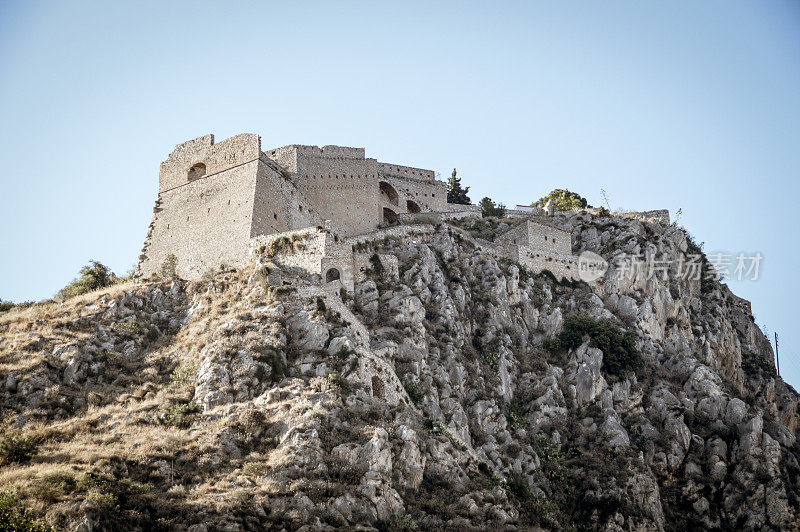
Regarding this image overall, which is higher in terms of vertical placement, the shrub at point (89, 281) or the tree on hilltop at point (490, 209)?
Answer: the tree on hilltop at point (490, 209)

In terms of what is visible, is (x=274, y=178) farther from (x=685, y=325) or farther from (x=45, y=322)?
(x=685, y=325)

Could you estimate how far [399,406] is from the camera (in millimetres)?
36688

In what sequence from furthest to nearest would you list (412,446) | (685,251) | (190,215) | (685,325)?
1. (685,251)
2. (685,325)
3. (190,215)
4. (412,446)

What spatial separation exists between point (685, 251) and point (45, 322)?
54001 mm

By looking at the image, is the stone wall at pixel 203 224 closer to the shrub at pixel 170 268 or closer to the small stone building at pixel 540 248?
the shrub at pixel 170 268

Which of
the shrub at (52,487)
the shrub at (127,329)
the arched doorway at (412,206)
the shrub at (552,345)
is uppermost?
the arched doorway at (412,206)

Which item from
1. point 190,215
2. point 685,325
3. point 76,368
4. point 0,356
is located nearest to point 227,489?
point 76,368

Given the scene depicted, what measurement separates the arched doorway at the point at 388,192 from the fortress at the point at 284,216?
5.91 feet

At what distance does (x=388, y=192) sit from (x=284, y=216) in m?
21.4

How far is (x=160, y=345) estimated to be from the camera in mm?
40125

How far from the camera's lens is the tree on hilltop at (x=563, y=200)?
82.2 m

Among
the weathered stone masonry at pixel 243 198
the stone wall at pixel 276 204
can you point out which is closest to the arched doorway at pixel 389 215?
the weathered stone masonry at pixel 243 198

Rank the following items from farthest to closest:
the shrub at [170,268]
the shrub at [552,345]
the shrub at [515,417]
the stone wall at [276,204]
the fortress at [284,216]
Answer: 1. the shrub at [552,345]
2. the stone wall at [276,204]
3. the shrub at [170,268]
4. the fortress at [284,216]
5. the shrub at [515,417]

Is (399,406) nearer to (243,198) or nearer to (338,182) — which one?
(243,198)
